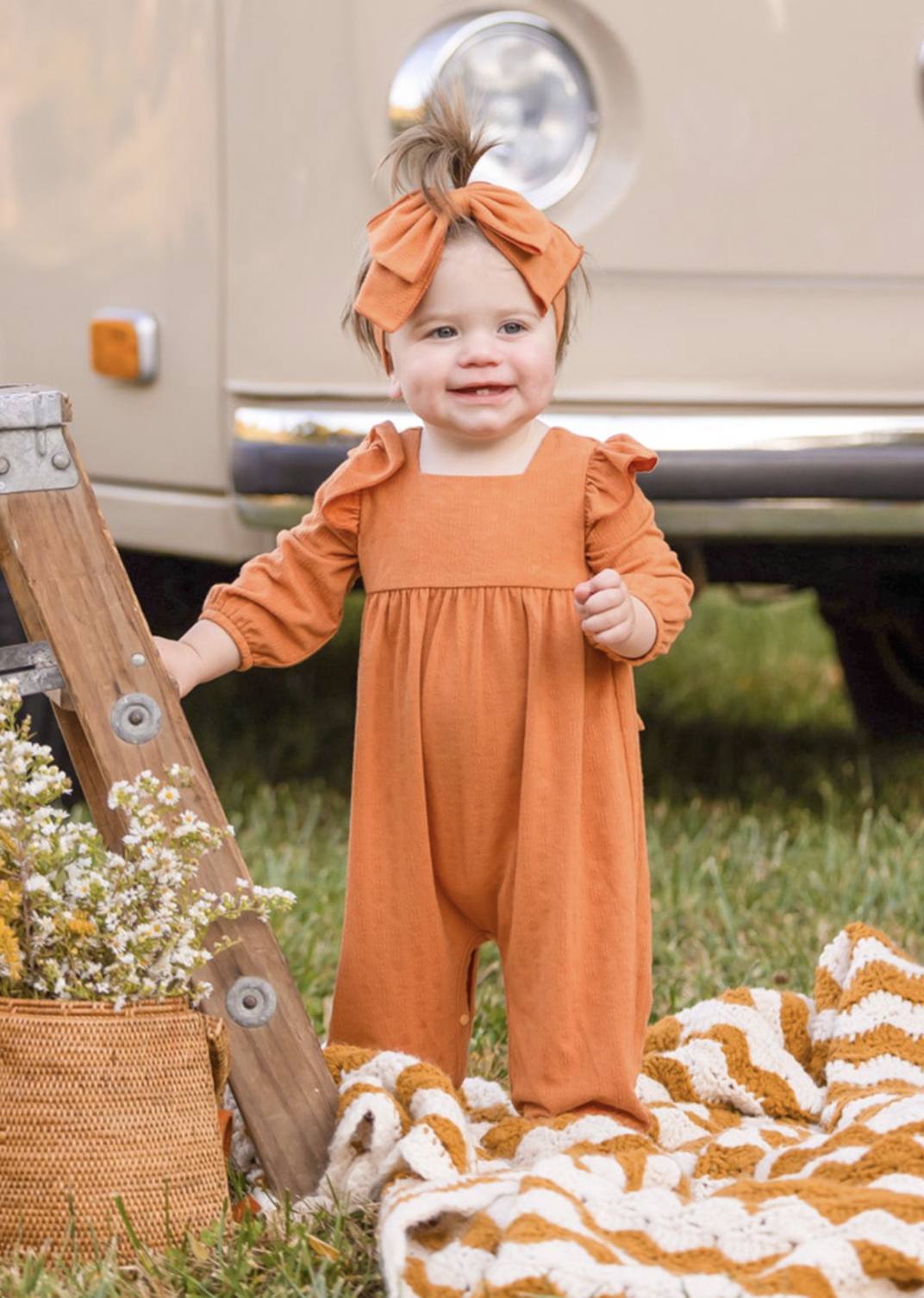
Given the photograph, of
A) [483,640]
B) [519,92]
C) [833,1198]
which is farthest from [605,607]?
[519,92]

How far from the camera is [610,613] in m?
1.98

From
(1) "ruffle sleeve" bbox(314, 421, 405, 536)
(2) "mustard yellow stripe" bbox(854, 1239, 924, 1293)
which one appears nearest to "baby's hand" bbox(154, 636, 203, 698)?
(1) "ruffle sleeve" bbox(314, 421, 405, 536)

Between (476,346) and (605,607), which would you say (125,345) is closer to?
(476,346)

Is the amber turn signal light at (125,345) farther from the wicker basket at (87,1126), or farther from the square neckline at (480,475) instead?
the wicker basket at (87,1126)

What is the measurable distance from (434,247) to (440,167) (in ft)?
0.42

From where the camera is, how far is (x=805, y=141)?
280cm

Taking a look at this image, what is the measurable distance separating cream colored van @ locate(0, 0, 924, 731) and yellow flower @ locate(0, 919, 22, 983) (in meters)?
1.18

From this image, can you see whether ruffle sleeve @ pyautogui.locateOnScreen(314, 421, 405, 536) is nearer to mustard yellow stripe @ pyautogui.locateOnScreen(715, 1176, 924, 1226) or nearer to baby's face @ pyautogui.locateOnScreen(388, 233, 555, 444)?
baby's face @ pyautogui.locateOnScreen(388, 233, 555, 444)

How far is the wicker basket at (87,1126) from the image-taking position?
1.82 metres

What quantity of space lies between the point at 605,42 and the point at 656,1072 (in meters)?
1.47

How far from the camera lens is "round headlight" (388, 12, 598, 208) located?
2725mm

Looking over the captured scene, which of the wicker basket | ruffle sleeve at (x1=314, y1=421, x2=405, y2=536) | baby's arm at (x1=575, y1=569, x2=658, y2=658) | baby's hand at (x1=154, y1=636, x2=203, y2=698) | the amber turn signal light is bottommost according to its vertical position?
the wicker basket

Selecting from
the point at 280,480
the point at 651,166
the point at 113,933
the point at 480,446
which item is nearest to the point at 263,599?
the point at 480,446

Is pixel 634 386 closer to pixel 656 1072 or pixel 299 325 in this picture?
pixel 299 325
